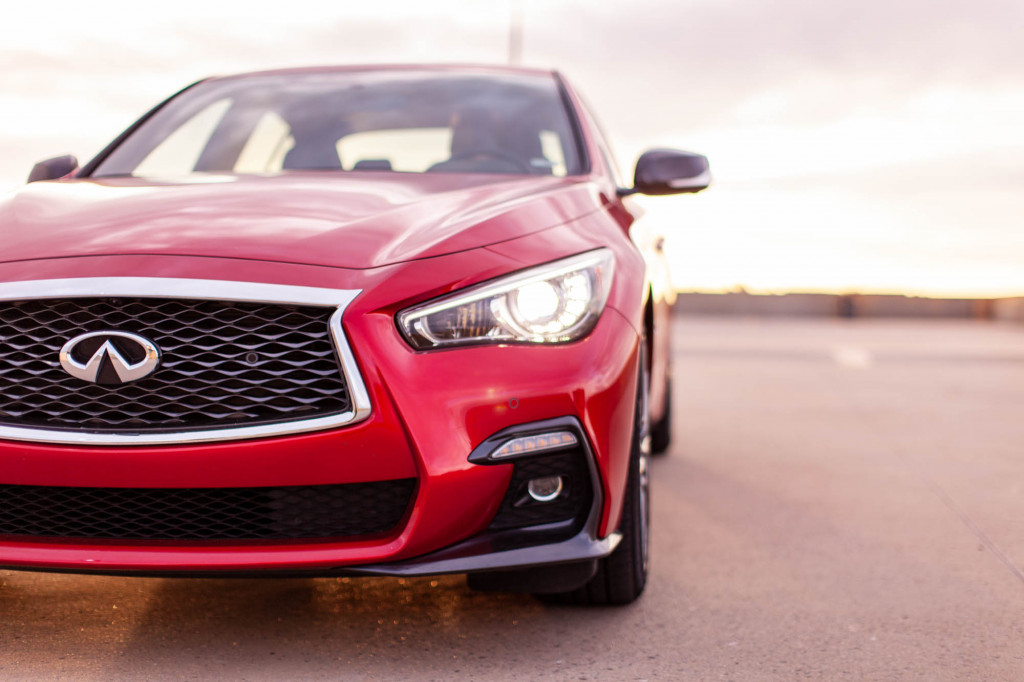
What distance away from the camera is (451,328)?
243cm

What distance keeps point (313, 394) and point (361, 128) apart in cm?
184

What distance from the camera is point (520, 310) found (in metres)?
2.51

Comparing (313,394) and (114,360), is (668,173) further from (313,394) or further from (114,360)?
(114,360)

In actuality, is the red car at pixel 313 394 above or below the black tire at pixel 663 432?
above

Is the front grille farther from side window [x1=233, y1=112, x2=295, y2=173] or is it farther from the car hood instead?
side window [x1=233, y1=112, x2=295, y2=173]

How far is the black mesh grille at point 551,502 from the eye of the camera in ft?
8.07

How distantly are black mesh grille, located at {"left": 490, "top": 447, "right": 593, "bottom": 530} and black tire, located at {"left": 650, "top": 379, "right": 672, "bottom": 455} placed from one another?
289cm

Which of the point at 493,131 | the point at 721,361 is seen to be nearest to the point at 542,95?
the point at 493,131

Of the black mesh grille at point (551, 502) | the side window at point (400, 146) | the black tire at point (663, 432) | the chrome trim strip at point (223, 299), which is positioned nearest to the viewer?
the chrome trim strip at point (223, 299)

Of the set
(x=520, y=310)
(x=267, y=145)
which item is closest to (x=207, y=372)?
(x=520, y=310)

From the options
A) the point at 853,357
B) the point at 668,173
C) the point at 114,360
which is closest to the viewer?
the point at 114,360

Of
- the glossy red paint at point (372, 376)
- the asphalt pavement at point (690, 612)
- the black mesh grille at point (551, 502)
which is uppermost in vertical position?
the glossy red paint at point (372, 376)

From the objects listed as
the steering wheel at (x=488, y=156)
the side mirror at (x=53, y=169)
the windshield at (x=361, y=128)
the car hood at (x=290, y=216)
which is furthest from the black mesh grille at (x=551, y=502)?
the side mirror at (x=53, y=169)

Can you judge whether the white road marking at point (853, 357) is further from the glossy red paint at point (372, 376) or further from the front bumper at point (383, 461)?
the front bumper at point (383, 461)
